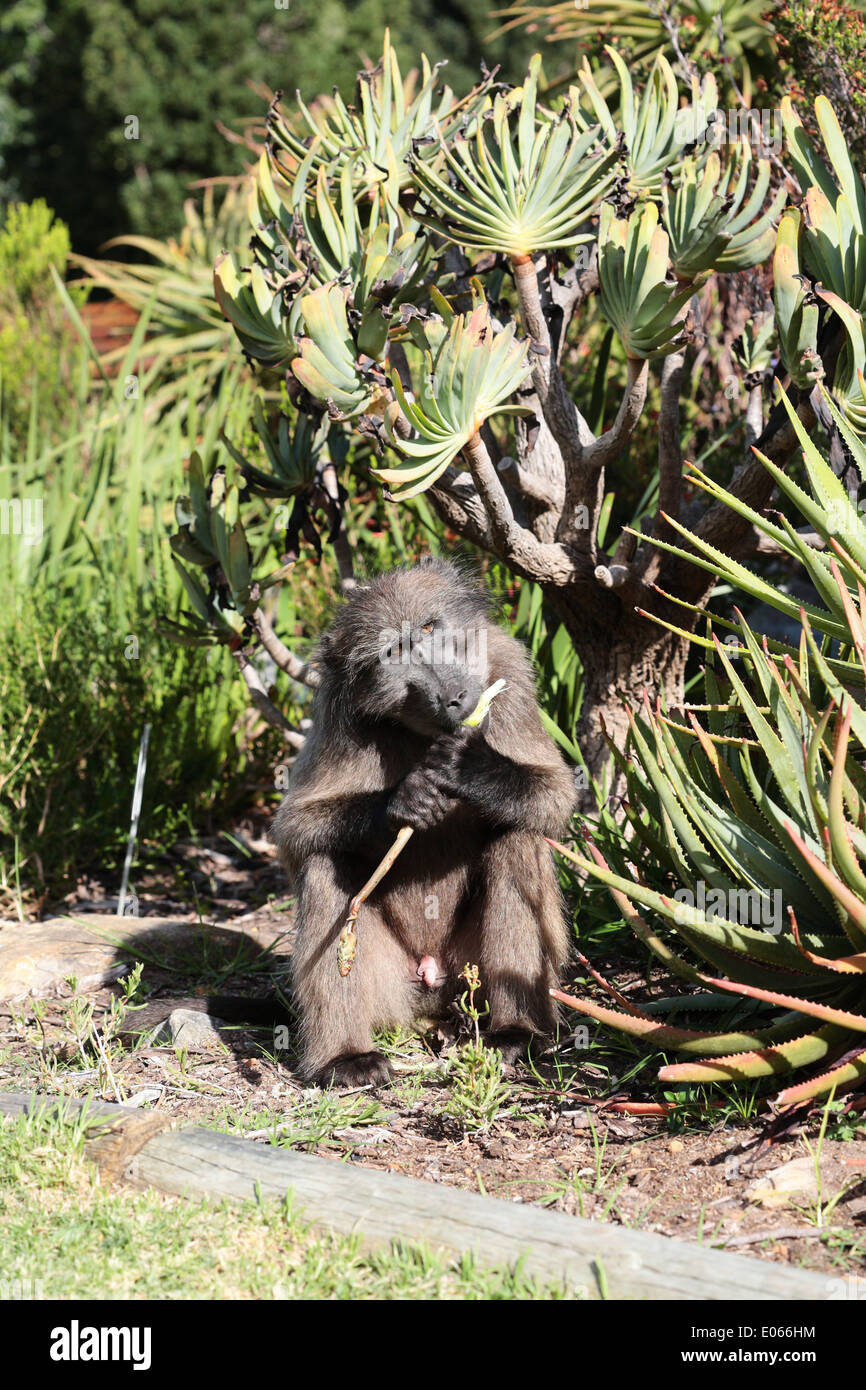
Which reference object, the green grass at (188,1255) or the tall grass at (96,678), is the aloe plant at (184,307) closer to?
the tall grass at (96,678)

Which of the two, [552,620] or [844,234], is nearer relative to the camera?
[844,234]

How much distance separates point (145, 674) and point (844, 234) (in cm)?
343

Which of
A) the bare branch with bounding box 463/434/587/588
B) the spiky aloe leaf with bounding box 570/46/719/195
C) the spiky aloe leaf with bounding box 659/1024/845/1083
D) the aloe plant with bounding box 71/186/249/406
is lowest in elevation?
the spiky aloe leaf with bounding box 659/1024/845/1083

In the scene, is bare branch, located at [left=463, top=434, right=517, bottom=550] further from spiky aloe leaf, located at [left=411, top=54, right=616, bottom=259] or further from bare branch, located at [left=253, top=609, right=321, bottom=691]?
bare branch, located at [left=253, top=609, right=321, bottom=691]

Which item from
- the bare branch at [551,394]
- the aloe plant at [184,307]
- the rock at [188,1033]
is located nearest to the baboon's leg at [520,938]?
the rock at [188,1033]

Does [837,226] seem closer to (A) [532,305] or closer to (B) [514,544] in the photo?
(A) [532,305]

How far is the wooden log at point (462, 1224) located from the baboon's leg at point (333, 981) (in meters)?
0.71

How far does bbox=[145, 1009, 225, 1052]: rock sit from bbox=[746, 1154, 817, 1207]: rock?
5.53ft

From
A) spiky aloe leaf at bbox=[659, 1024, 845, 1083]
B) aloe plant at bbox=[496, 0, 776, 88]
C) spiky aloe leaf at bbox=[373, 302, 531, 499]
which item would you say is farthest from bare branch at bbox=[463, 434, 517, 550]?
aloe plant at bbox=[496, 0, 776, 88]

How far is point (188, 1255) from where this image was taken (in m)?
2.44

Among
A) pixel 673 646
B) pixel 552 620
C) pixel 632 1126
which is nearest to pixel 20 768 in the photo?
pixel 552 620

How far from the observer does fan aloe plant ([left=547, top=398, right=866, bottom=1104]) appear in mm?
2707
